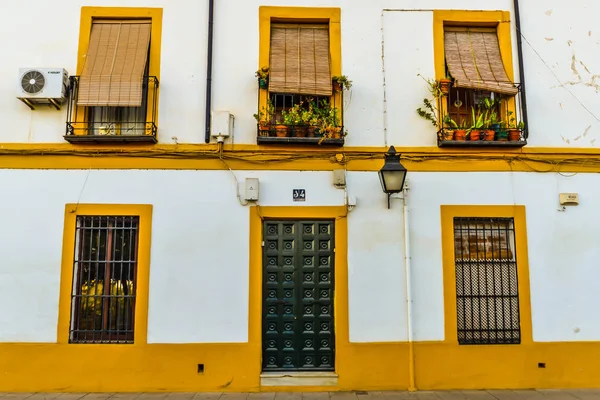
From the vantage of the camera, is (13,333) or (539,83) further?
(539,83)

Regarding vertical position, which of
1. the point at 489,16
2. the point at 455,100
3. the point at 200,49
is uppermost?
the point at 489,16

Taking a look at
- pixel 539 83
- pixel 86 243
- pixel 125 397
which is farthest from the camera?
pixel 539 83

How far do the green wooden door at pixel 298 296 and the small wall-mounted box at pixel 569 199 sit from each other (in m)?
3.42

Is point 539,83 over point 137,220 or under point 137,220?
over

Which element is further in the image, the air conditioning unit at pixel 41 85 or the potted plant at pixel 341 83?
the potted plant at pixel 341 83

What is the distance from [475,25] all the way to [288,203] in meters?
4.16

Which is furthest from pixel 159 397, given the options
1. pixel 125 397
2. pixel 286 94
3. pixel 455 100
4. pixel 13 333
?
pixel 455 100

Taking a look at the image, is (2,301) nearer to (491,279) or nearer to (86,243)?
(86,243)

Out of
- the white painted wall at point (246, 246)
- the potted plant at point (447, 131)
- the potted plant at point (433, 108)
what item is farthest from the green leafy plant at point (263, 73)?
the potted plant at point (447, 131)

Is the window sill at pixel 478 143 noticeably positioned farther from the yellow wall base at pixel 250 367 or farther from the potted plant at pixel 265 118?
the yellow wall base at pixel 250 367

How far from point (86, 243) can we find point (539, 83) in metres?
7.22

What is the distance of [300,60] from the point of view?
682 centimetres

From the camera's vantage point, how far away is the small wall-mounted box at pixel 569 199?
6562 millimetres

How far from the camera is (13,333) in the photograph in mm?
6168
